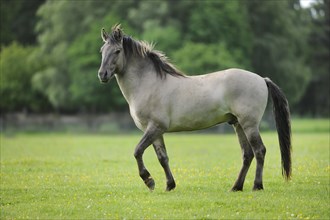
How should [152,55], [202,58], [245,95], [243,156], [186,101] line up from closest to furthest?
1. [245,95]
2. [186,101]
3. [243,156]
4. [152,55]
5. [202,58]

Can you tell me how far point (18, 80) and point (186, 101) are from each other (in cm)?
5036

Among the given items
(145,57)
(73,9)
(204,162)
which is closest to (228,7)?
(73,9)

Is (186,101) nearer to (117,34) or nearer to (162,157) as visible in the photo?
(162,157)

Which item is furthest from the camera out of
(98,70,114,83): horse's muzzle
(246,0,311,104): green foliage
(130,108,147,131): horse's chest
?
(246,0,311,104): green foliage

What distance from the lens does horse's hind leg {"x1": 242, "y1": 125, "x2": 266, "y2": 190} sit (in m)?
12.5

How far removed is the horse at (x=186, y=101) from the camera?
41.0 feet

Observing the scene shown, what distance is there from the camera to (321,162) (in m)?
19.1

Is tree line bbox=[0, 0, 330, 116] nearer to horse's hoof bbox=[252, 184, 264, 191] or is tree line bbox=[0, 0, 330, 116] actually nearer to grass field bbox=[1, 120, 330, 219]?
grass field bbox=[1, 120, 330, 219]

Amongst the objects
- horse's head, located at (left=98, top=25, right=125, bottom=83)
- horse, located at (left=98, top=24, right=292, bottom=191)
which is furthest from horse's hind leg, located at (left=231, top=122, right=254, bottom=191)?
horse's head, located at (left=98, top=25, right=125, bottom=83)

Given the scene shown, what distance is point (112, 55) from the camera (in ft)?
41.5

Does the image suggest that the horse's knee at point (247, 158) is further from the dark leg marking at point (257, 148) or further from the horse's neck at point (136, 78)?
the horse's neck at point (136, 78)

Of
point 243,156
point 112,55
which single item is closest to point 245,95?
point 243,156

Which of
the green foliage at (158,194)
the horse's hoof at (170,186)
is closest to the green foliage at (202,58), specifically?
the green foliage at (158,194)

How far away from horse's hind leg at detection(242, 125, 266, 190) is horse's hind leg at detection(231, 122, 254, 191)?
0.32 m
